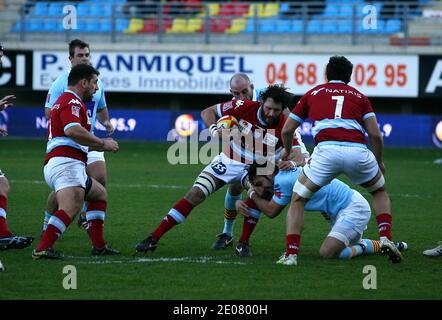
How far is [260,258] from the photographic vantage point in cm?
920

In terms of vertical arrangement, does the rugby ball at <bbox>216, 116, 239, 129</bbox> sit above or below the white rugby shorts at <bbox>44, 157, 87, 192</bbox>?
above

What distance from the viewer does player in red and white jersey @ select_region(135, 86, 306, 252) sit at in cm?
936

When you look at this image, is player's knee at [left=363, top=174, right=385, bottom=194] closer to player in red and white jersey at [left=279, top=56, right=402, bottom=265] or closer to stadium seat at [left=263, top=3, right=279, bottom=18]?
player in red and white jersey at [left=279, top=56, right=402, bottom=265]

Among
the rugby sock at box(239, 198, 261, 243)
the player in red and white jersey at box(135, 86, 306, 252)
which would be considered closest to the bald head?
the player in red and white jersey at box(135, 86, 306, 252)

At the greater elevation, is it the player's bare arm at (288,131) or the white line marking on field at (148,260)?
the player's bare arm at (288,131)

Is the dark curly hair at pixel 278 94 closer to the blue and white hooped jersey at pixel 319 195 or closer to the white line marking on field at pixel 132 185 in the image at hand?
the blue and white hooped jersey at pixel 319 195

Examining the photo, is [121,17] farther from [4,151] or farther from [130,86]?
[4,151]

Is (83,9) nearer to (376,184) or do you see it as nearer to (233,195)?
(233,195)

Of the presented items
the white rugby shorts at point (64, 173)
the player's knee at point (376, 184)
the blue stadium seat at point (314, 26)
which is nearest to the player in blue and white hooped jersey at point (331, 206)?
the player's knee at point (376, 184)

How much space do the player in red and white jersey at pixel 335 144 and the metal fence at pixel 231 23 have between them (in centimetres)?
1681

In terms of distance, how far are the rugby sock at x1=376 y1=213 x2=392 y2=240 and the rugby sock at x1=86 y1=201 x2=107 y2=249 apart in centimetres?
276

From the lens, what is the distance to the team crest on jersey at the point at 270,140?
9655mm

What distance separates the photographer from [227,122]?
9.52 m

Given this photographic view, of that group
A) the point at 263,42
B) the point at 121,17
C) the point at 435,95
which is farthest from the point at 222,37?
the point at 435,95
